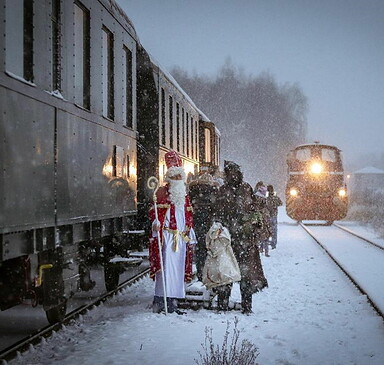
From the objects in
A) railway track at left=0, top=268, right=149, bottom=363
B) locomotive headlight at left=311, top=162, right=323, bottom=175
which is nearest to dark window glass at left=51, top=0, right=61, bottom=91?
railway track at left=0, top=268, right=149, bottom=363

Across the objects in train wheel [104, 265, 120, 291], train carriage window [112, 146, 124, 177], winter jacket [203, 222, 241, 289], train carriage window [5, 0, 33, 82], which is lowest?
train wheel [104, 265, 120, 291]

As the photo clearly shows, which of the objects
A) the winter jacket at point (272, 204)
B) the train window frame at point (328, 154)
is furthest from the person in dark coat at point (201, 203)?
A: the train window frame at point (328, 154)

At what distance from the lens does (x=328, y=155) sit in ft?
91.5

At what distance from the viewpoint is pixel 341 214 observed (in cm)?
2620

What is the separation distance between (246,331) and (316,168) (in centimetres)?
2158

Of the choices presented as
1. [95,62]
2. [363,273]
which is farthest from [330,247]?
[95,62]

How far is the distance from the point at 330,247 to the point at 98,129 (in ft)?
36.0

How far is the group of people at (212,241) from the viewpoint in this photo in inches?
276

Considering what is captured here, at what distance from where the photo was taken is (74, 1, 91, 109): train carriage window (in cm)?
643

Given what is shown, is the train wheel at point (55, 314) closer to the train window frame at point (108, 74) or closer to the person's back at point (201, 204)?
the train window frame at point (108, 74)

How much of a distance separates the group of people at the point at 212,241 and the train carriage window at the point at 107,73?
1.10 metres

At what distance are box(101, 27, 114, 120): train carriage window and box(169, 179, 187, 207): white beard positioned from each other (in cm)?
130

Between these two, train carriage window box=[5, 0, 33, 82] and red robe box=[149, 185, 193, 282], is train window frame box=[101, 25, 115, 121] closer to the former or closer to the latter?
red robe box=[149, 185, 193, 282]

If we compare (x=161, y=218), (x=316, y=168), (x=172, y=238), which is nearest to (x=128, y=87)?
(x=161, y=218)
